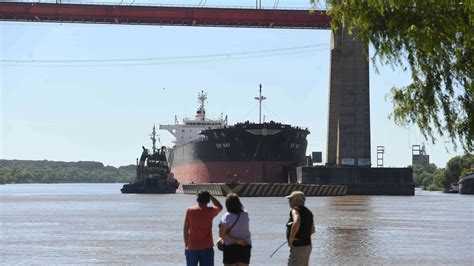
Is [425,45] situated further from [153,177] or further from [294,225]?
[153,177]

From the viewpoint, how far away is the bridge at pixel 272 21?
245ft

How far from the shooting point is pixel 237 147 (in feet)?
266

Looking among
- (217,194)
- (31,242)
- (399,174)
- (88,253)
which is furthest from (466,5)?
(399,174)

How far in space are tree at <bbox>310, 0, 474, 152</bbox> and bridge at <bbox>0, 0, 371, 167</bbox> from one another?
60.3 meters

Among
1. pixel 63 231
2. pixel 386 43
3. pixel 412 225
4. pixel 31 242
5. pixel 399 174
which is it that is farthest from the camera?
pixel 399 174

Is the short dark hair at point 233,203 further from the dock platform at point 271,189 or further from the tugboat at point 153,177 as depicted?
the tugboat at point 153,177

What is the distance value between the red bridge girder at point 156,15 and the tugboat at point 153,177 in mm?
16705

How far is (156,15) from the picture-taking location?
77.1m

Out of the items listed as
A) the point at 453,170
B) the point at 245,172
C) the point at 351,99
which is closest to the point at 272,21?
the point at 351,99

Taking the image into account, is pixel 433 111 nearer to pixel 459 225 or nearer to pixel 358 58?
pixel 459 225

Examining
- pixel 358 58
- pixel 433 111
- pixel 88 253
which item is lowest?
pixel 88 253

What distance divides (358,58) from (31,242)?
5167 centimetres

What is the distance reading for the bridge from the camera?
74562mm

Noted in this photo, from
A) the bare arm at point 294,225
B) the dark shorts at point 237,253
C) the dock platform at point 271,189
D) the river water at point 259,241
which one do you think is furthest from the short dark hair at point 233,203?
the dock platform at point 271,189
